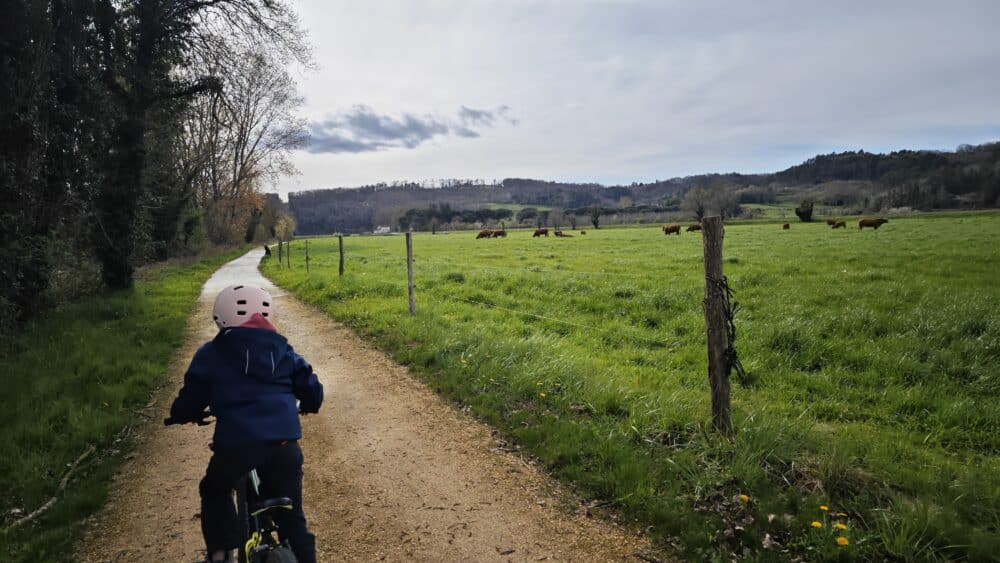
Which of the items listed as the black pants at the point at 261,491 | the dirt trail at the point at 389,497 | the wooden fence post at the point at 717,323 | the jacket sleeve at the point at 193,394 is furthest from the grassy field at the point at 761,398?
the jacket sleeve at the point at 193,394

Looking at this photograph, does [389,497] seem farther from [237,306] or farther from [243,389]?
[237,306]

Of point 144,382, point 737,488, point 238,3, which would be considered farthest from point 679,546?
point 238,3

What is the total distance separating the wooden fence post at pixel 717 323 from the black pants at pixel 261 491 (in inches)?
146

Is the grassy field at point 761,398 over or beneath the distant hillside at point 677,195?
beneath

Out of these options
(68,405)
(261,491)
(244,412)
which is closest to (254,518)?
(261,491)

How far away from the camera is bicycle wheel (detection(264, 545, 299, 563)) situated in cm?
243

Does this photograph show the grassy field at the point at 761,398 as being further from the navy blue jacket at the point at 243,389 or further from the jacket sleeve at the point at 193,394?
the jacket sleeve at the point at 193,394

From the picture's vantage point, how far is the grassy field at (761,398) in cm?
360

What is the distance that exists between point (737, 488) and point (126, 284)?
56.9 ft

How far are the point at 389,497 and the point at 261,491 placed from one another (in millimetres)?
1704

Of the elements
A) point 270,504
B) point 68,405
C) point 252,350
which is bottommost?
point 68,405

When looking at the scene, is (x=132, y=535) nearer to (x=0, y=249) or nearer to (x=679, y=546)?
(x=679, y=546)

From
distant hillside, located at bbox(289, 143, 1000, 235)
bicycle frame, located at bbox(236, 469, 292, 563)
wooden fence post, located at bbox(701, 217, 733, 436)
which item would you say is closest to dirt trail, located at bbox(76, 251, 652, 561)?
bicycle frame, located at bbox(236, 469, 292, 563)

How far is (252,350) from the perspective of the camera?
273 cm
